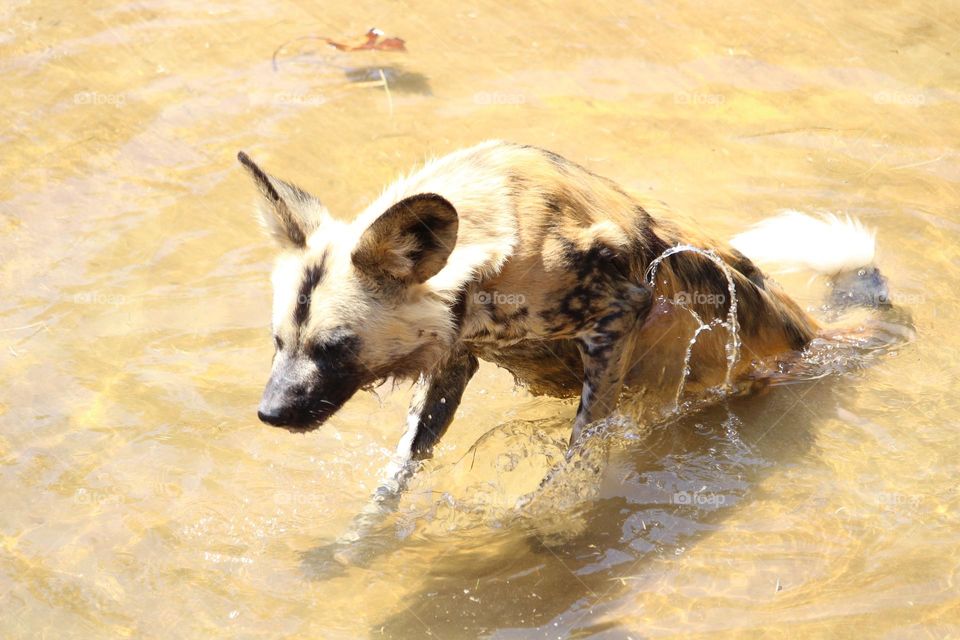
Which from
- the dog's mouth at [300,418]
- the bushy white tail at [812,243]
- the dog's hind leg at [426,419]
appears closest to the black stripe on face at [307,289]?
the dog's mouth at [300,418]

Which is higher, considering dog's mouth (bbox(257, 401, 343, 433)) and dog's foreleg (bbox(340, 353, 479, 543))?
dog's mouth (bbox(257, 401, 343, 433))

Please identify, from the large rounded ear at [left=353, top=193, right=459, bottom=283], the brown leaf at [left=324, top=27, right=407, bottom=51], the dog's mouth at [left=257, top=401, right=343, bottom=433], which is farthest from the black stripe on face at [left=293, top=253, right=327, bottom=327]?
the brown leaf at [left=324, top=27, right=407, bottom=51]

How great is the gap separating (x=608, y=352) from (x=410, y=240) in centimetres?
96

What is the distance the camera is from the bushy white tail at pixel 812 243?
523cm

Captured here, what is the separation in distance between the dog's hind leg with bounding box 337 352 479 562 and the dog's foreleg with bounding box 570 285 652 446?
57cm

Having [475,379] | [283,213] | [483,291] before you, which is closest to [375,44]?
[475,379]

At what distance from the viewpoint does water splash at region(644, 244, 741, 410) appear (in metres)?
4.24

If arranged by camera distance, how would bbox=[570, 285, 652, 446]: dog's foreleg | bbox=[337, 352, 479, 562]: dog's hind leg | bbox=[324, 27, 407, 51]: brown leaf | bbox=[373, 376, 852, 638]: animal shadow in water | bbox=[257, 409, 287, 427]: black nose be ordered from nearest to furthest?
1. bbox=[257, 409, 287, 427]: black nose
2. bbox=[373, 376, 852, 638]: animal shadow in water
3. bbox=[570, 285, 652, 446]: dog's foreleg
4. bbox=[337, 352, 479, 562]: dog's hind leg
5. bbox=[324, 27, 407, 51]: brown leaf

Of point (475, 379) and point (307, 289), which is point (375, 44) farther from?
point (307, 289)

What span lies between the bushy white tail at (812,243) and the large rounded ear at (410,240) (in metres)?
2.22

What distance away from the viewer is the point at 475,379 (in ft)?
17.3

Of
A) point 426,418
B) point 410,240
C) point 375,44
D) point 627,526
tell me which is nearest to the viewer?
point 410,240

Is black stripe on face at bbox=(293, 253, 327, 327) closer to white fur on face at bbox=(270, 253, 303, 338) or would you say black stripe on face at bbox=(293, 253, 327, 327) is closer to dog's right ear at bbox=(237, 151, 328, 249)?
white fur on face at bbox=(270, 253, 303, 338)

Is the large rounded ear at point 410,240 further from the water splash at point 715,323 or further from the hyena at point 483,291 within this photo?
the water splash at point 715,323
